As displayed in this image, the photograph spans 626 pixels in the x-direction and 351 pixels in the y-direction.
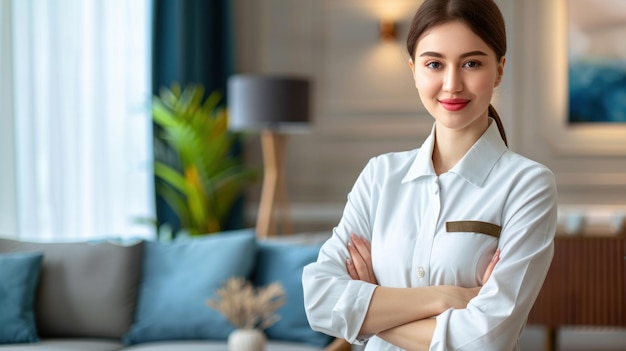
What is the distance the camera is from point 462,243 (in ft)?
4.75

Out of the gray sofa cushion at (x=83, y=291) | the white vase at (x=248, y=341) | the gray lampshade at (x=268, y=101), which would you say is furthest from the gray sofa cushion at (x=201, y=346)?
the gray lampshade at (x=268, y=101)

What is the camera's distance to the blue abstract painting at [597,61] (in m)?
5.25

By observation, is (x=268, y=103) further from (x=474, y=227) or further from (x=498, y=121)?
(x=474, y=227)

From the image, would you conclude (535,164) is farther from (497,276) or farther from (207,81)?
(207,81)

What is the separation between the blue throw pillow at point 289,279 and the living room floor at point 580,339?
2.06 metres

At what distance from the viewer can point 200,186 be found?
5.07 m

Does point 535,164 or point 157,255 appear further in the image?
point 157,255

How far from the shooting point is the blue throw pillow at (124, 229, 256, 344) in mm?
3740

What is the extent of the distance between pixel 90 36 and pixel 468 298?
377 cm

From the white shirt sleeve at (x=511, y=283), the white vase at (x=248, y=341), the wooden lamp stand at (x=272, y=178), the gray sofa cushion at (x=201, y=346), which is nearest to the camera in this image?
the white shirt sleeve at (x=511, y=283)

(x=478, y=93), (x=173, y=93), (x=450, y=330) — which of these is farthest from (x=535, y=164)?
(x=173, y=93)

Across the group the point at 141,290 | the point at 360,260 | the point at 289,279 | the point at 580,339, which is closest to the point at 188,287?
the point at 141,290

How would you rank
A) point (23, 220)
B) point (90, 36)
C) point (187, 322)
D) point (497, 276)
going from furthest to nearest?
point (90, 36), point (23, 220), point (187, 322), point (497, 276)

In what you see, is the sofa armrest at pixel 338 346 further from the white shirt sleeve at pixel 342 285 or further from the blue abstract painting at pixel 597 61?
the blue abstract painting at pixel 597 61
